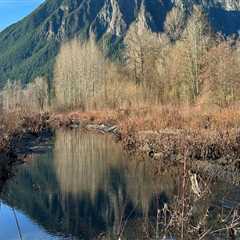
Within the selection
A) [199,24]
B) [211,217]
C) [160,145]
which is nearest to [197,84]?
[199,24]

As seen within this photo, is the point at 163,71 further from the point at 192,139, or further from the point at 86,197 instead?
the point at 86,197

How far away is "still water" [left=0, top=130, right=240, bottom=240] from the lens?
14.0 m

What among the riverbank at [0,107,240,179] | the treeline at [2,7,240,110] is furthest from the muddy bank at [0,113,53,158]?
the treeline at [2,7,240,110]

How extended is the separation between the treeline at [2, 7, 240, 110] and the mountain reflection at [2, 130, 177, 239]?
662 inches

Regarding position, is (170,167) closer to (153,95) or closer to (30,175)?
(30,175)

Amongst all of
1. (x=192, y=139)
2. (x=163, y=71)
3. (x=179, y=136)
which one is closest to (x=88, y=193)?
(x=192, y=139)

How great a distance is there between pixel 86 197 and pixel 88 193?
61cm

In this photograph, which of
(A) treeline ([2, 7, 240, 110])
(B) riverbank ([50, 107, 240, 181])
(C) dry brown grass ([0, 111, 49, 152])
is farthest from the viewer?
(A) treeline ([2, 7, 240, 110])

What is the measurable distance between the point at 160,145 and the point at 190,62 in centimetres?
2367

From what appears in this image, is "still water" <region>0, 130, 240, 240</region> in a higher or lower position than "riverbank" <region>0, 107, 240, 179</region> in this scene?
lower

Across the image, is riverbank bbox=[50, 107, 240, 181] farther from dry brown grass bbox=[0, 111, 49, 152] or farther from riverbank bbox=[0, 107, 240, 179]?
dry brown grass bbox=[0, 111, 49, 152]

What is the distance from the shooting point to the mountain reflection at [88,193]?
14.5 m

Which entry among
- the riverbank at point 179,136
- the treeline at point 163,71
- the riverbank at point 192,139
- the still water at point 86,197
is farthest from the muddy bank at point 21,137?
the treeline at point 163,71

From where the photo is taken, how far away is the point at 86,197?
17.5 m
